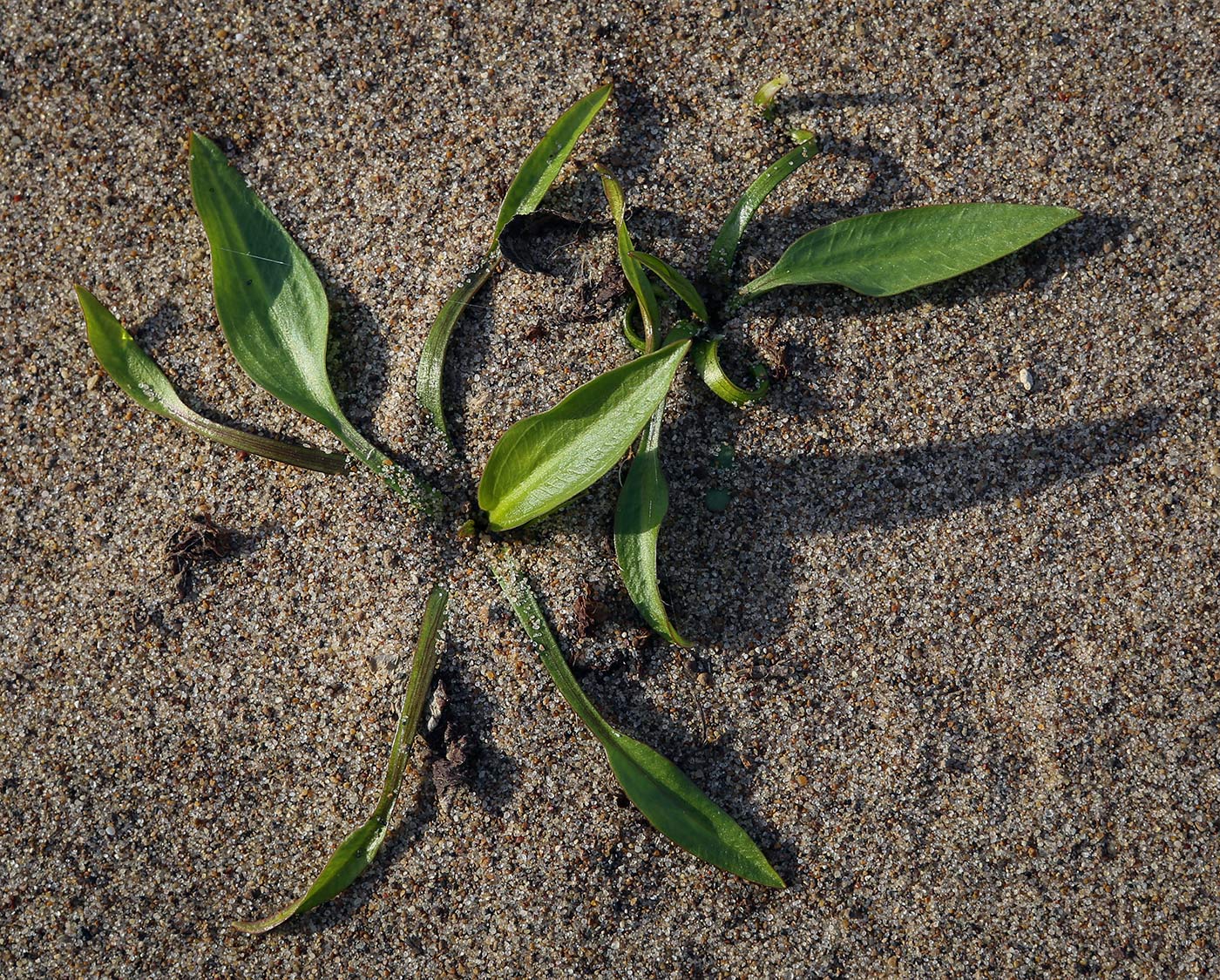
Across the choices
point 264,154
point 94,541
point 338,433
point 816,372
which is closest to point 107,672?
point 94,541

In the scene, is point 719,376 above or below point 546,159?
below

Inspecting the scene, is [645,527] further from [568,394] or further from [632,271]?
[632,271]

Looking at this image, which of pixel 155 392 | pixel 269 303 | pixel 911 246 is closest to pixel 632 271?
pixel 911 246

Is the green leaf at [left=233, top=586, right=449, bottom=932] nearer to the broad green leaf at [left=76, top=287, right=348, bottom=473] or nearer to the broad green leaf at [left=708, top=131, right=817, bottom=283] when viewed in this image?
the broad green leaf at [left=76, top=287, right=348, bottom=473]

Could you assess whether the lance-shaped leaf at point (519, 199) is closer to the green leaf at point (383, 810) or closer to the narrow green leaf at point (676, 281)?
the narrow green leaf at point (676, 281)

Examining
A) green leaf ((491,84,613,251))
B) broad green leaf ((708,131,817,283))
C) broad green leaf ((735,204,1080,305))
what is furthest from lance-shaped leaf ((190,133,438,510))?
broad green leaf ((735,204,1080,305))

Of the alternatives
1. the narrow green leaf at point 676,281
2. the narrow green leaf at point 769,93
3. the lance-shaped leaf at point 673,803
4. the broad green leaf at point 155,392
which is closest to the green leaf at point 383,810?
the lance-shaped leaf at point 673,803
